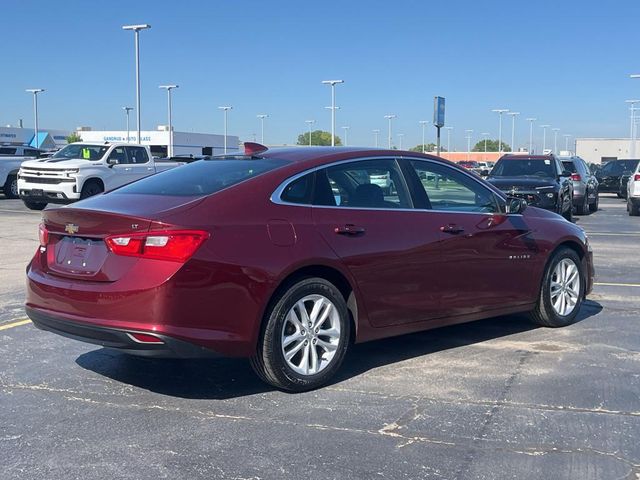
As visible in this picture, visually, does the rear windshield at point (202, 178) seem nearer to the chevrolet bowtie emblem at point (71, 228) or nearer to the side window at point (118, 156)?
the chevrolet bowtie emblem at point (71, 228)

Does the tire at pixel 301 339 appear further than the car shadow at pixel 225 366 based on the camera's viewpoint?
No

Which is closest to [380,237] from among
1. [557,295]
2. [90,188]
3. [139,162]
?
[557,295]

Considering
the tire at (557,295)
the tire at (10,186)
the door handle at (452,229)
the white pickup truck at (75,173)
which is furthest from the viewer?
the tire at (10,186)

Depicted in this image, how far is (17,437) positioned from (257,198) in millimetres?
1945

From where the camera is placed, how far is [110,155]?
20766 mm

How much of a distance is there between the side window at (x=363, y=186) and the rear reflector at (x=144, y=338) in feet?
4.61

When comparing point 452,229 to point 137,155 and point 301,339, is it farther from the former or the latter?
point 137,155

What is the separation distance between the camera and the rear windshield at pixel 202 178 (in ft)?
16.4

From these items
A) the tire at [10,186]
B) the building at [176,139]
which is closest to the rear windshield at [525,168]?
the tire at [10,186]

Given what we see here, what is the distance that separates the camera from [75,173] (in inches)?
758

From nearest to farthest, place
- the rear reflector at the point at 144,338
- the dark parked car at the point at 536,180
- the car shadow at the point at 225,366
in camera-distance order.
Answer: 1. the rear reflector at the point at 144,338
2. the car shadow at the point at 225,366
3. the dark parked car at the point at 536,180

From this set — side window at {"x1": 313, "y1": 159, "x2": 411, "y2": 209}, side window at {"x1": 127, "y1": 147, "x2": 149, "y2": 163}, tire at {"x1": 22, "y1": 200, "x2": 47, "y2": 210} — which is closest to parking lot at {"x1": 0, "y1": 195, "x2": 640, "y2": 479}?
side window at {"x1": 313, "y1": 159, "x2": 411, "y2": 209}

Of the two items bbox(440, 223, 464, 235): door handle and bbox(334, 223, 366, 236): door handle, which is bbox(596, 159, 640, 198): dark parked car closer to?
bbox(440, 223, 464, 235): door handle

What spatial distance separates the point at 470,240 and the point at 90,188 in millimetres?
15572
